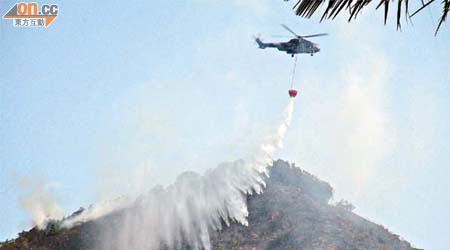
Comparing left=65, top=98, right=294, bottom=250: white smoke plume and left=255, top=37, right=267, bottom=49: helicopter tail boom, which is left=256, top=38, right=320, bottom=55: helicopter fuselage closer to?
left=255, top=37, right=267, bottom=49: helicopter tail boom

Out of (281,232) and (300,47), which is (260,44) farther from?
(281,232)

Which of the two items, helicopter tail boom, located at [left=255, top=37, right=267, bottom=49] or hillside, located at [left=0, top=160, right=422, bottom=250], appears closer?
helicopter tail boom, located at [left=255, top=37, right=267, bottom=49]

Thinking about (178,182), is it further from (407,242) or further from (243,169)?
(407,242)

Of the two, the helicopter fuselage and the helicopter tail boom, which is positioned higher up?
the helicopter tail boom

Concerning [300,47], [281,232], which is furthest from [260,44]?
[281,232]

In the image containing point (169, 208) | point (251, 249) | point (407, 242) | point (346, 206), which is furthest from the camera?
point (346, 206)

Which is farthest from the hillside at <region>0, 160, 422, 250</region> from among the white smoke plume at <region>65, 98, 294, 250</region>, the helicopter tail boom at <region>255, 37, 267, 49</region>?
the helicopter tail boom at <region>255, 37, 267, 49</region>

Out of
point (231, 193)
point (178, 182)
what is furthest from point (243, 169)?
point (178, 182)
